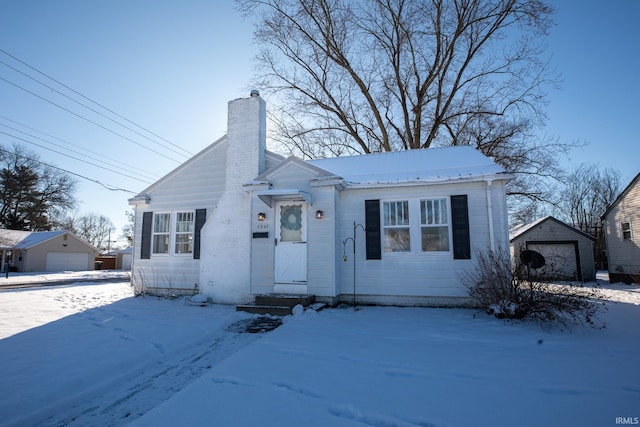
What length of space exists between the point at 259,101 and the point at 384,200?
14.8ft

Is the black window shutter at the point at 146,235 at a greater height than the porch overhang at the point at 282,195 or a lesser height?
lesser

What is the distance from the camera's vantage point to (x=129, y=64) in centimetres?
1051

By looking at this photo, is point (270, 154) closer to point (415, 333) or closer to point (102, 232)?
point (415, 333)

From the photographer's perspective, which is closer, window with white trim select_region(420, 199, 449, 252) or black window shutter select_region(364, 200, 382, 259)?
window with white trim select_region(420, 199, 449, 252)

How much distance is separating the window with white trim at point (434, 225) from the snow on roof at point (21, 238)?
3185 centimetres

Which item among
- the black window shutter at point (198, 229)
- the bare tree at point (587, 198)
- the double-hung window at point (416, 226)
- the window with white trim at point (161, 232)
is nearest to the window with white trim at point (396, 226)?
the double-hung window at point (416, 226)

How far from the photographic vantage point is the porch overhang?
757 centimetres

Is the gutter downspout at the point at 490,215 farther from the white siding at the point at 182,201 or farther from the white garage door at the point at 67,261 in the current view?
the white garage door at the point at 67,261

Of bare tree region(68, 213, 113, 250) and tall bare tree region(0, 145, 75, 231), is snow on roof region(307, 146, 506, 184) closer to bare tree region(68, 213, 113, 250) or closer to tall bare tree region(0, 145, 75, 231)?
tall bare tree region(0, 145, 75, 231)

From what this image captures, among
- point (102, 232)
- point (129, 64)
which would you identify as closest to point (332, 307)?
point (129, 64)

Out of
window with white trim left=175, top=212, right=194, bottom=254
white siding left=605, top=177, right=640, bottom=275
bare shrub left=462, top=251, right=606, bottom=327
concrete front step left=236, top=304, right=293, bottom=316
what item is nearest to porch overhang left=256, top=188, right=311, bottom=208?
concrete front step left=236, top=304, right=293, bottom=316

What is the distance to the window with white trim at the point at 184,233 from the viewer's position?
9.81 meters

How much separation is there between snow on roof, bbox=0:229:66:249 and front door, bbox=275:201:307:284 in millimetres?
28616

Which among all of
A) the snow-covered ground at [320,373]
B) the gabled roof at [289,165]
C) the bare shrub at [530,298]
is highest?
the gabled roof at [289,165]
